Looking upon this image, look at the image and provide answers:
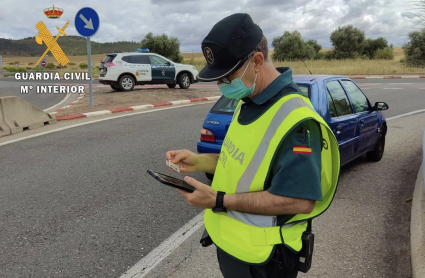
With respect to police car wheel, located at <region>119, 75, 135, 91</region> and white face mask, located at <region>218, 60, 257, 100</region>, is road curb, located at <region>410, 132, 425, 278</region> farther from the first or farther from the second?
police car wheel, located at <region>119, 75, 135, 91</region>

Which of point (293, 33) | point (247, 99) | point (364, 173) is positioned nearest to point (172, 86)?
point (364, 173)

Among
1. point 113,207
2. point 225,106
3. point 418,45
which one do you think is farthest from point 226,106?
point 418,45

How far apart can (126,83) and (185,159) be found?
16648 millimetres

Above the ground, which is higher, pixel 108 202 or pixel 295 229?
pixel 295 229

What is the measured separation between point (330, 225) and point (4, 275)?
9.88ft

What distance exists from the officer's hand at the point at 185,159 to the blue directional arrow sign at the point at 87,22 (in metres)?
11.2

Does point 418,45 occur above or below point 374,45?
below

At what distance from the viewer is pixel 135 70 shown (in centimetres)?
1789

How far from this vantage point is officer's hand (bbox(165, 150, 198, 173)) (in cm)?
198

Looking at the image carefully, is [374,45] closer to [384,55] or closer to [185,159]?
[384,55]

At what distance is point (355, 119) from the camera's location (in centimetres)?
566

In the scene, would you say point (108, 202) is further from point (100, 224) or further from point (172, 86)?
point (172, 86)

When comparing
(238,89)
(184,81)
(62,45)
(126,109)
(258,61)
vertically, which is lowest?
(126,109)

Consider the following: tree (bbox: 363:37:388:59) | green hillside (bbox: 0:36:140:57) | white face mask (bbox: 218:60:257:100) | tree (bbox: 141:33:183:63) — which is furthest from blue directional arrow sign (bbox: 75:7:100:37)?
green hillside (bbox: 0:36:140:57)
